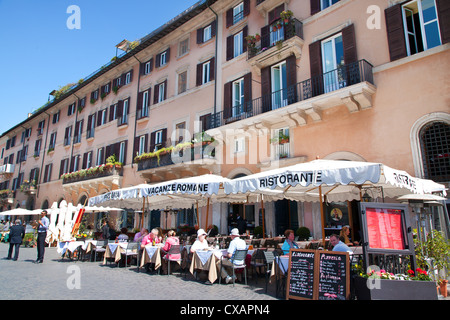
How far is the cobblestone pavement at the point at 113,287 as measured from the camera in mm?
5816

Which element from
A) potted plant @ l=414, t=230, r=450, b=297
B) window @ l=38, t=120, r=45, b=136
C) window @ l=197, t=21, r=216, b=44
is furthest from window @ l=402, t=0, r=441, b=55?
window @ l=38, t=120, r=45, b=136

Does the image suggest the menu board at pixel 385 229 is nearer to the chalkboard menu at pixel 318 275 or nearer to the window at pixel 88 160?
the chalkboard menu at pixel 318 275

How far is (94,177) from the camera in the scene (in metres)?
22.2

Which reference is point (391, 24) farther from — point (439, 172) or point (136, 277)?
point (136, 277)

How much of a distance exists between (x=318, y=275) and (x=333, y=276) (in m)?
0.26

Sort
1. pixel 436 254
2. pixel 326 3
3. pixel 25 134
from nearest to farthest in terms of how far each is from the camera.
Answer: pixel 436 254 < pixel 326 3 < pixel 25 134

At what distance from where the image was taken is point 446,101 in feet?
29.2

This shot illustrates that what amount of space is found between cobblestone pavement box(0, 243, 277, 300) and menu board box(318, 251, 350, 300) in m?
1.23

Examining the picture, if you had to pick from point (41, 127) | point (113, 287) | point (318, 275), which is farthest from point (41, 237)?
point (41, 127)

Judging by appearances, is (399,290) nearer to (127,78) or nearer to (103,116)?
(127,78)

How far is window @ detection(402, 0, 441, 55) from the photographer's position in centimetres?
971

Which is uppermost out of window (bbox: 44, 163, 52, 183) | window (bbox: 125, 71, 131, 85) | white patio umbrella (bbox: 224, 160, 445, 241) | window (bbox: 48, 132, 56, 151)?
window (bbox: 125, 71, 131, 85)

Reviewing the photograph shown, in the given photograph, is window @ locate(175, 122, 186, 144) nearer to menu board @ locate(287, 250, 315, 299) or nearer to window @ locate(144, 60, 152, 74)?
window @ locate(144, 60, 152, 74)

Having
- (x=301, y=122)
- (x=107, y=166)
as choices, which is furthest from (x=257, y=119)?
(x=107, y=166)
